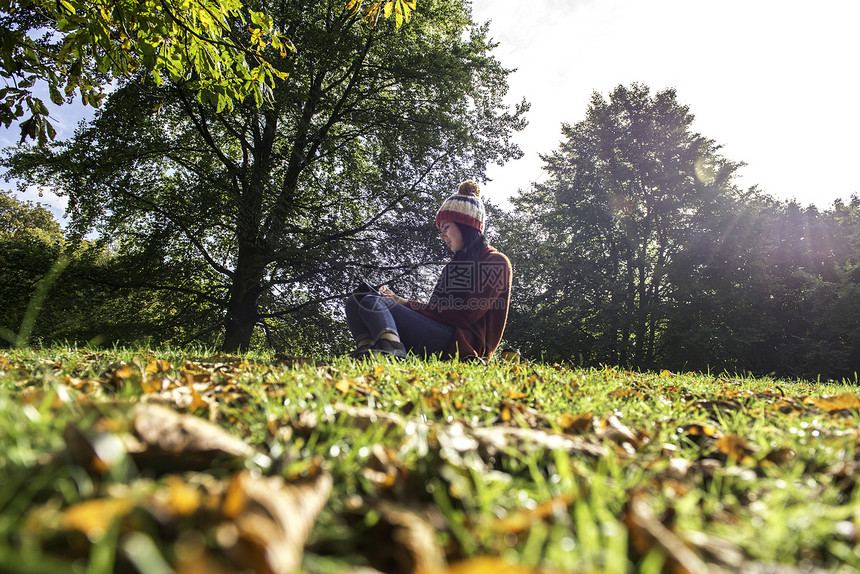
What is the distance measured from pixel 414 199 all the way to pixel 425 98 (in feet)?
10.1

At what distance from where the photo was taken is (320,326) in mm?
12836

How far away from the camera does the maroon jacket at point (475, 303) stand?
4.35m

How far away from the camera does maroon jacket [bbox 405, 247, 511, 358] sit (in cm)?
435

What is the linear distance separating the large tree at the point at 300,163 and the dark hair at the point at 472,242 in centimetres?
712

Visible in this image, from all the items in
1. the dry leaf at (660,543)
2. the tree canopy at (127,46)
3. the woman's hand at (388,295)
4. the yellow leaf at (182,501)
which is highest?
the tree canopy at (127,46)

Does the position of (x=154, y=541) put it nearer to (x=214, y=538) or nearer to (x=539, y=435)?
(x=214, y=538)

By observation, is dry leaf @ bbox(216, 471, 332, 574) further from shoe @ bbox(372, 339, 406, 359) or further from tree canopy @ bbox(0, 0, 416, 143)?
tree canopy @ bbox(0, 0, 416, 143)

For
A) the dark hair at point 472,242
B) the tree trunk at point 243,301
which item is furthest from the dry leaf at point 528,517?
the tree trunk at point 243,301

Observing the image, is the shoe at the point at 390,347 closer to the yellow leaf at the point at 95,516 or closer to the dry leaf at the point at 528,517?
the dry leaf at the point at 528,517

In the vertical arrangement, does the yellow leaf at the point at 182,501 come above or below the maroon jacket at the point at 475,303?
below

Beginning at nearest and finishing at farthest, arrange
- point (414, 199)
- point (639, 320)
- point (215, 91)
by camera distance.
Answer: point (215, 91)
point (414, 199)
point (639, 320)

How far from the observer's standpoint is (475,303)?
434 cm

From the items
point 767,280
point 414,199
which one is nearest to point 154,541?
point 414,199

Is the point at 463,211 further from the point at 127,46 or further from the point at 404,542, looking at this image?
the point at 404,542
